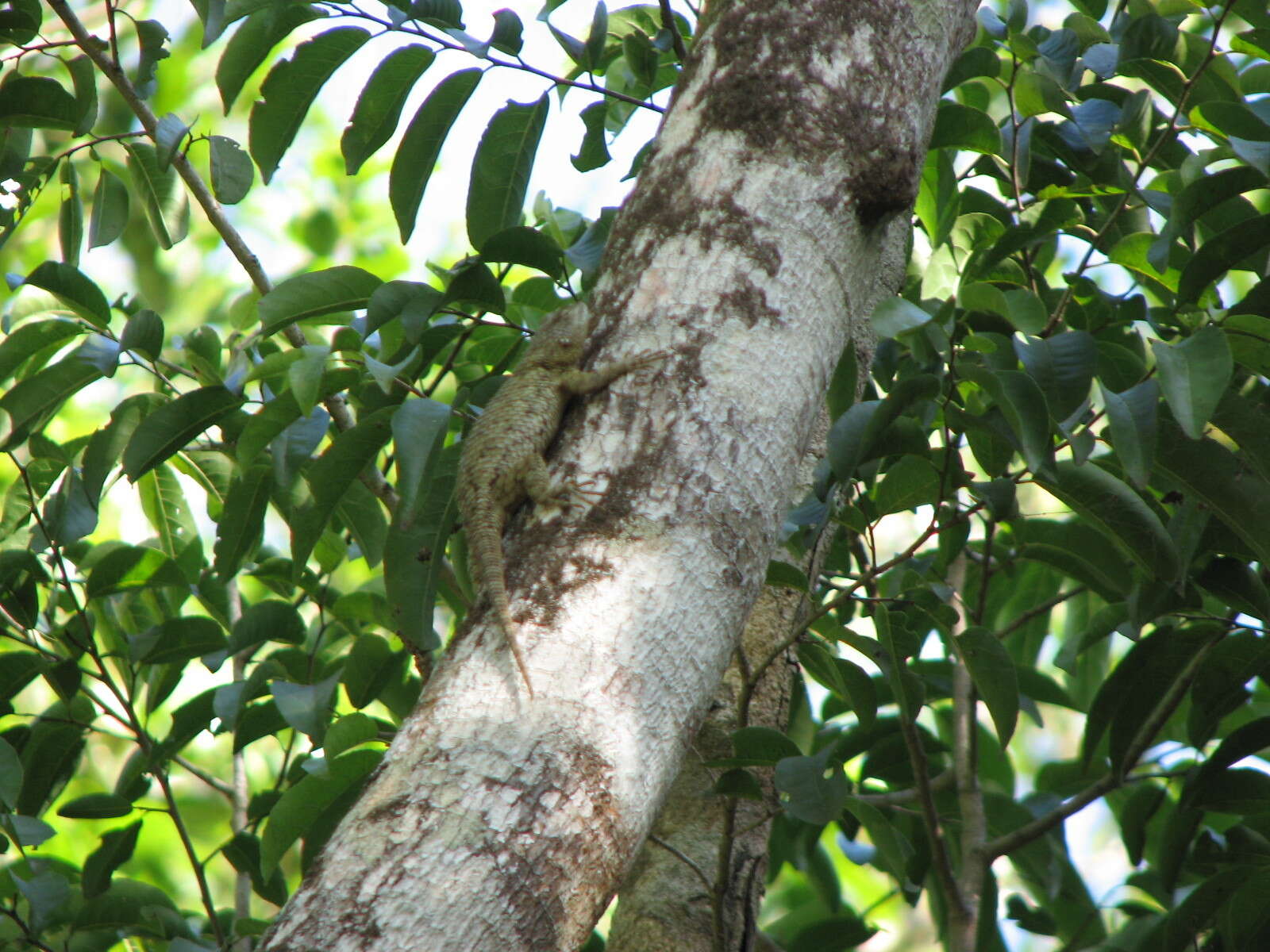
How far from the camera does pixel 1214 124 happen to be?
2.50 m

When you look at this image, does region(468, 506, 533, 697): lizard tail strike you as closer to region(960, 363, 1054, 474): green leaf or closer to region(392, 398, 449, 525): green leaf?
region(392, 398, 449, 525): green leaf

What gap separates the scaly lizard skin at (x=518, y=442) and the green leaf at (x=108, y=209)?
1.37 m

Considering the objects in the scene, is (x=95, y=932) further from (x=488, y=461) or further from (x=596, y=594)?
(x=596, y=594)

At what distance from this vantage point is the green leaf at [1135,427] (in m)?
1.78

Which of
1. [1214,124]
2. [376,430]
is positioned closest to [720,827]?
[376,430]

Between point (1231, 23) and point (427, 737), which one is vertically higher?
point (1231, 23)

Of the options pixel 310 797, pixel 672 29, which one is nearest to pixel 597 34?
pixel 672 29

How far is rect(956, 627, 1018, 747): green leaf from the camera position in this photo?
7.52ft

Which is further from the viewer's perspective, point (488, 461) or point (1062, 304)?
point (1062, 304)

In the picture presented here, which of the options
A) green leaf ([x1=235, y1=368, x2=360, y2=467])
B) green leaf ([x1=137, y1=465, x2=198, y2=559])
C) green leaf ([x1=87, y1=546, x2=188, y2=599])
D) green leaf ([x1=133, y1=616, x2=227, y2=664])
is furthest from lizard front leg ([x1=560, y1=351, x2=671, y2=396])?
A: green leaf ([x1=137, y1=465, x2=198, y2=559])

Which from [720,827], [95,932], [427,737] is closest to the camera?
[427,737]

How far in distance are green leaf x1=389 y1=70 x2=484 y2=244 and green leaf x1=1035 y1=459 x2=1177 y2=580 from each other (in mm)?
1636

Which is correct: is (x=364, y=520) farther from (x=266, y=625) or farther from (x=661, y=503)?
(x=661, y=503)

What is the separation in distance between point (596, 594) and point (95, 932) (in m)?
2.38
